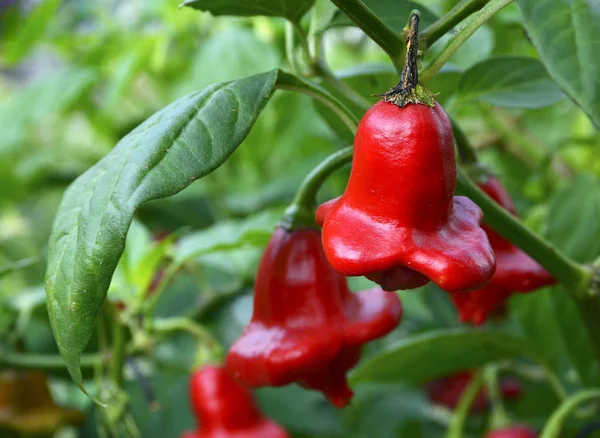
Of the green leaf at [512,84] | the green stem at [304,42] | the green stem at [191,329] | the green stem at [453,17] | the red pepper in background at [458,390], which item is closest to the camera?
the green stem at [453,17]

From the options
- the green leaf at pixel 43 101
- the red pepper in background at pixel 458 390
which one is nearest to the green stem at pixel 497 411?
the red pepper in background at pixel 458 390

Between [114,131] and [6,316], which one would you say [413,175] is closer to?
[6,316]

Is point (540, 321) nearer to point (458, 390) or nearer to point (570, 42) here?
point (458, 390)

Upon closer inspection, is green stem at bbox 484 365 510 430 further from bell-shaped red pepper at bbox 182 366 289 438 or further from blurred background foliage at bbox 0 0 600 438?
bell-shaped red pepper at bbox 182 366 289 438

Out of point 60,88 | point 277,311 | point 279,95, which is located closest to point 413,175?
point 277,311

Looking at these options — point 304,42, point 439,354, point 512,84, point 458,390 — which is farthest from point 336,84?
point 458,390

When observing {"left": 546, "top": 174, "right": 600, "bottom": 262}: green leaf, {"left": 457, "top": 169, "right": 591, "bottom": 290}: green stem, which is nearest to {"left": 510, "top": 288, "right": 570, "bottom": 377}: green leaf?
{"left": 546, "top": 174, "right": 600, "bottom": 262}: green leaf

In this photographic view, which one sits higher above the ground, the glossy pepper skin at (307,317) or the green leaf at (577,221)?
the glossy pepper skin at (307,317)

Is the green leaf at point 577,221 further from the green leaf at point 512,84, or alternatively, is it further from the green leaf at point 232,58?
the green leaf at point 232,58
